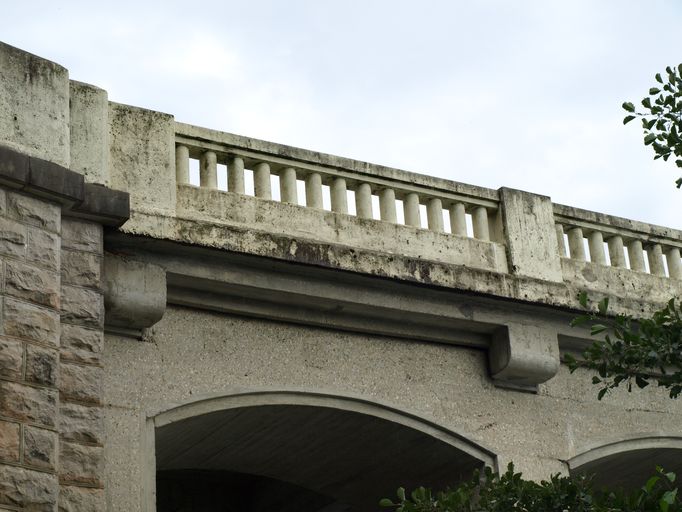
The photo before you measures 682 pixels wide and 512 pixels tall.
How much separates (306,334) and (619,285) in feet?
9.48

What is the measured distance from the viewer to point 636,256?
1221 cm

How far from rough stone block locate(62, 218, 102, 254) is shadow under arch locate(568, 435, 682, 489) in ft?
13.6

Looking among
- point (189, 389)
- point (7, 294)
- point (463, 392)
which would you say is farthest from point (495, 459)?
point (7, 294)

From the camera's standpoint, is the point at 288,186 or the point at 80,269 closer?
the point at 80,269

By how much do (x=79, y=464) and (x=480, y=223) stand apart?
14.0 ft

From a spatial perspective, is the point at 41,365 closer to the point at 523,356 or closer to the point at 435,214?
the point at 435,214

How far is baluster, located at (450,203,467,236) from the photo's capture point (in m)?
11.3

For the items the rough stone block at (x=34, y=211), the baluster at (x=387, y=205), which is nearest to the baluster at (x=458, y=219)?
the baluster at (x=387, y=205)

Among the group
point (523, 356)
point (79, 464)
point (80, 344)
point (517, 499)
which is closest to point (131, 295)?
point (80, 344)

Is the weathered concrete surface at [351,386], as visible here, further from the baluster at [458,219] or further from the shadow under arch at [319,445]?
the baluster at [458,219]

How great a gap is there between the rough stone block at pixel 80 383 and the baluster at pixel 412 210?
3.23m

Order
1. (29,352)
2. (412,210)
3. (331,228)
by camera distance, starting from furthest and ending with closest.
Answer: (412,210) < (331,228) < (29,352)

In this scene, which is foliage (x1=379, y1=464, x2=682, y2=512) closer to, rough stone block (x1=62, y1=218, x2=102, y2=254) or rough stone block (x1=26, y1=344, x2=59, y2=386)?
rough stone block (x1=26, y1=344, x2=59, y2=386)

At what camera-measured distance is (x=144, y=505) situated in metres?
9.18
